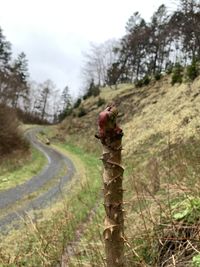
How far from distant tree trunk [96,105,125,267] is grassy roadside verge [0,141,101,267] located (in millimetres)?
1851

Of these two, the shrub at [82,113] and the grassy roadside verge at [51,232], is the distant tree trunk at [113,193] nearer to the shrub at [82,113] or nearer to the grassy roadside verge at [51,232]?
the grassy roadside verge at [51,232]

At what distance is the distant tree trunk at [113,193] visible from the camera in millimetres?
1627

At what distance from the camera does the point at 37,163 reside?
26188mm

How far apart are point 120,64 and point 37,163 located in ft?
154

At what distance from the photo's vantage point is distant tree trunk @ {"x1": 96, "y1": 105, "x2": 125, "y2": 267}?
1.63 metres

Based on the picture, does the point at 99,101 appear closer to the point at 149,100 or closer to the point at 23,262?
the point at 149,100

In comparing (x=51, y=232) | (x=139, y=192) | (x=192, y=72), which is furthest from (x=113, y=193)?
(x=192, y=72)

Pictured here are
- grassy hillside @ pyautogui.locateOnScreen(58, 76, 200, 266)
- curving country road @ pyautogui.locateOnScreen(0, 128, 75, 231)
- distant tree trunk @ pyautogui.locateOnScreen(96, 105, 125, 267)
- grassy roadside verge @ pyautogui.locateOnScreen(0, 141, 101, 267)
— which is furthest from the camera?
curving country road @ pyautogui.locateOnScreen(0, 128, 75, 231)

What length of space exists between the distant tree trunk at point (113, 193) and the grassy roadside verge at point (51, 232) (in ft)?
6.07

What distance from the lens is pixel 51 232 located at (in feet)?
22.0

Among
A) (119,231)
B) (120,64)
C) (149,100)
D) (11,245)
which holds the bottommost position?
(11,245)

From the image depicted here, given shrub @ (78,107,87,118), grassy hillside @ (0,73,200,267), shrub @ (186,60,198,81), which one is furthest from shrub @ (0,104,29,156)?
shrub @ (78,107,87,118)

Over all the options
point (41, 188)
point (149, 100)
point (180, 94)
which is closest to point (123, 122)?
point (149, 100)

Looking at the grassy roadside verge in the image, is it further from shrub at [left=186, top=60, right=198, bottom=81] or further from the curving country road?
shrub at [left=186, top=60, right=198, bottom=81]
